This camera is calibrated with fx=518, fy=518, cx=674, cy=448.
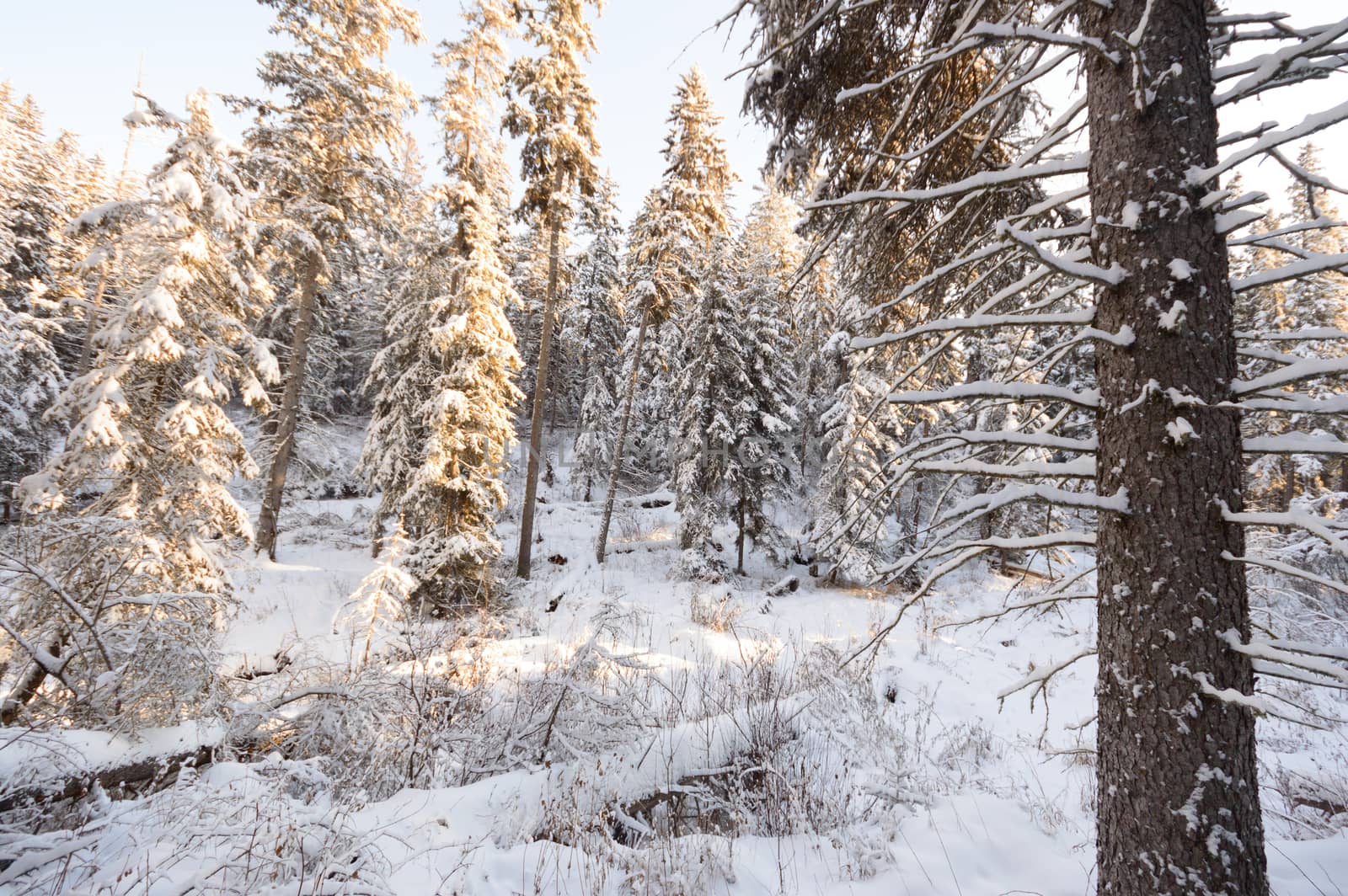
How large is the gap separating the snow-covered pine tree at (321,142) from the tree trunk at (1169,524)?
→ 48.3 ft

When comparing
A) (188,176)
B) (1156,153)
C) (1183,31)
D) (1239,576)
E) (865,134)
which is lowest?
(1239,576)

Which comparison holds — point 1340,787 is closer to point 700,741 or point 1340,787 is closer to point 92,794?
point 700,741

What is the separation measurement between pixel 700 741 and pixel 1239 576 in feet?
11.6

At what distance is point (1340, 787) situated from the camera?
449cm

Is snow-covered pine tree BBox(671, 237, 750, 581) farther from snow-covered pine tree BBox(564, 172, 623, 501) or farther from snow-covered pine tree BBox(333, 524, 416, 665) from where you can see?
snow-covered pine tree BBox(564, 172, 623, 501)

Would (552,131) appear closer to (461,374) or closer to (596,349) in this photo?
(461,374)

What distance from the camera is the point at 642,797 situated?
360cm

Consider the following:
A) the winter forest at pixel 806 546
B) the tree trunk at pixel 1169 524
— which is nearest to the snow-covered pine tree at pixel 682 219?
the winter forest at pixel 806 546

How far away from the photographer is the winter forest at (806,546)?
1.66m

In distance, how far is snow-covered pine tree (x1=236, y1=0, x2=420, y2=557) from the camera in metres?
11.8

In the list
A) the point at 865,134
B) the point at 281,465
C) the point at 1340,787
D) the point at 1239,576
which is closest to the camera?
the point at 1239,576

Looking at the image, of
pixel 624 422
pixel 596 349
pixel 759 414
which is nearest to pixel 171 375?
pixel 624 422

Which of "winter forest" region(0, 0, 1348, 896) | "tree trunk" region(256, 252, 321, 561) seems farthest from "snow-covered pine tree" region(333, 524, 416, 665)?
"tree trunk" region(256, 252, 321, 561)

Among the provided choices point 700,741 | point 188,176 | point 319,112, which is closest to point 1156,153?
point 700,741
